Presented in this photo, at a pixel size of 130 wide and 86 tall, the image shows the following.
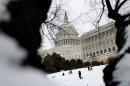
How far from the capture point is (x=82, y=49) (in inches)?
5551

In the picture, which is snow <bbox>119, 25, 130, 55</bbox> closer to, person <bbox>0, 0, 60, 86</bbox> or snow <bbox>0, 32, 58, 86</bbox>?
person <bbox>0, 0, 60, 86</bbox>

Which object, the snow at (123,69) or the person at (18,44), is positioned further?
the snow at (123,69)

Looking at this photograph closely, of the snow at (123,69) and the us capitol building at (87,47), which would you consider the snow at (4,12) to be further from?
the us capitol building at (87,47)

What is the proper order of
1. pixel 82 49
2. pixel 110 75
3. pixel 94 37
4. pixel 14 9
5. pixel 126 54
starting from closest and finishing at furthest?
1. pixel 14 9
2. pixel 126 54
3. pixel 110 75
4. pixel 94 37
5. pixel 82 49

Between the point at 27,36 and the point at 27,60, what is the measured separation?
0.17 metres

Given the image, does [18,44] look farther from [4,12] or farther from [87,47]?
[87,47]

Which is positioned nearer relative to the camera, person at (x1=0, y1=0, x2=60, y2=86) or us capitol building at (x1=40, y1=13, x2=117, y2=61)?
person at (x1=0, y1=0, x2=60, y2=86)

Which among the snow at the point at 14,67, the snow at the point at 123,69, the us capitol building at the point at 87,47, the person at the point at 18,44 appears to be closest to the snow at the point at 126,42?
the snow at the point at 123,69

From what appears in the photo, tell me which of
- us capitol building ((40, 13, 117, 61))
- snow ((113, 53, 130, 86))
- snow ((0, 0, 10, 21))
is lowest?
snow ((0, 0, 10, 21))

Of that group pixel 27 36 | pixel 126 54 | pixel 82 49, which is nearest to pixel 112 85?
pixel 126 54

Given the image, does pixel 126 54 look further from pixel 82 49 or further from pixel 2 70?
pixel 82 49

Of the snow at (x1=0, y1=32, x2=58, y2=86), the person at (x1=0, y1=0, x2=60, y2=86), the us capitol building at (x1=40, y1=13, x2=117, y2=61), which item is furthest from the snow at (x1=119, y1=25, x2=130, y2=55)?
the us capitol building at (x1=40, y1=13, x2=117, y2=61)

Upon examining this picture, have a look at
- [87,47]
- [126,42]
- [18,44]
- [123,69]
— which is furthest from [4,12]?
[87,47]

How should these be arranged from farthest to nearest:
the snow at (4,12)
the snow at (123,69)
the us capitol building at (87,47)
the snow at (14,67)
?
the us capitol building at (87,47), the snow at (123,69), the snow at (4,12), the snow at (14,67)
